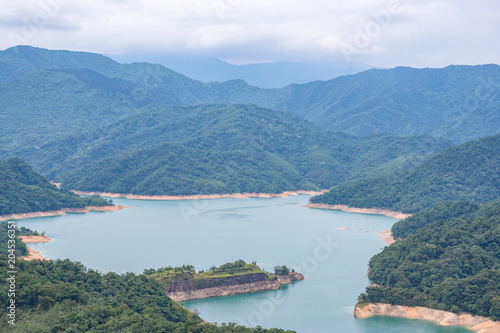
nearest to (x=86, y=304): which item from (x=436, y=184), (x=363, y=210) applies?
(x=363, y=210)

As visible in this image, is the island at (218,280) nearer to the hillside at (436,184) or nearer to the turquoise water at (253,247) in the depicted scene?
the turquoise water at (253,247)

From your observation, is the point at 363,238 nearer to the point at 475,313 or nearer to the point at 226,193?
the point at 475,313

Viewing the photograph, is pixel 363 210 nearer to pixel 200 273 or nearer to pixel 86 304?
pixel 200 273

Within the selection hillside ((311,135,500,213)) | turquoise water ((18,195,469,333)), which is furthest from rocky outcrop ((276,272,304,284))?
hillside ((311,135,500,213))

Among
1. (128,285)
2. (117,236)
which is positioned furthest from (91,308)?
(117,236)

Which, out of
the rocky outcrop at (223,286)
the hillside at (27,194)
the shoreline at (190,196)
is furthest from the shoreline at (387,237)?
the shoreline at (190,196)

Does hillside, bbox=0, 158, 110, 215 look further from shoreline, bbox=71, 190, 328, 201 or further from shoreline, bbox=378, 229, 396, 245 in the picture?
shoreline, bbox=378, 229, 396, 245
